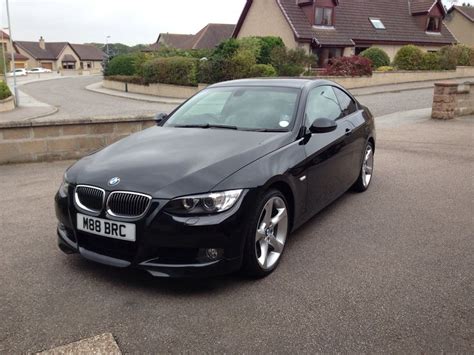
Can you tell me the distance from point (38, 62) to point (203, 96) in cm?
10960

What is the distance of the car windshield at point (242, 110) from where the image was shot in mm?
4387

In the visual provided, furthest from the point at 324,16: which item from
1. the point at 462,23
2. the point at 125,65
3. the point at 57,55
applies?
the point at 57,55

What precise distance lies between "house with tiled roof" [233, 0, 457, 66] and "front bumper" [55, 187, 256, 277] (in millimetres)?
31006

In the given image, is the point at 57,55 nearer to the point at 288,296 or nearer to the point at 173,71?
the point at 173,71

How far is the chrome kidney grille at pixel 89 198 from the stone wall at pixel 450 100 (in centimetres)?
1173

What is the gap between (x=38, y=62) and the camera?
337 ft

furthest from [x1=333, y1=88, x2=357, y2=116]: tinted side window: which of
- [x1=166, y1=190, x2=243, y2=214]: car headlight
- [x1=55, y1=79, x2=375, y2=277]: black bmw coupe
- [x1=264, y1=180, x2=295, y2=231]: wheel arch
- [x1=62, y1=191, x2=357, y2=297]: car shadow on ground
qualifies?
[x1=166, y1=190, x2=243, y2=214]: car headlight

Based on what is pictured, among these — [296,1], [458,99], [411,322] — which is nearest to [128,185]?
[411,322]

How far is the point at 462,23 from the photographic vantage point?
50.7 m

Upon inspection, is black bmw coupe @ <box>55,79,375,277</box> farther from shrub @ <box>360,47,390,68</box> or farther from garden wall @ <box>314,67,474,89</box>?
shrub @ <box>360,47,390,68</box>

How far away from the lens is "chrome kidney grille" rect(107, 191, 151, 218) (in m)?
3.19

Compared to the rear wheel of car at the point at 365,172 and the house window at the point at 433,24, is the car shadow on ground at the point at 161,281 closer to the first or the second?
the rear wheel of car at the point at 365,172

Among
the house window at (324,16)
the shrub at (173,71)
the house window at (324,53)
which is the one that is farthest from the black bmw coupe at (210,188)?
the house window at (324,16)

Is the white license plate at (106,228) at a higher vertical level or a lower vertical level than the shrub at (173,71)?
lower
